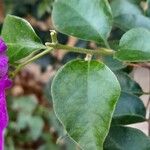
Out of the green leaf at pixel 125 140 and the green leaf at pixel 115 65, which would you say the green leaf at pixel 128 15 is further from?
the green leaf at pixel 125 140

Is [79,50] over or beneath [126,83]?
over

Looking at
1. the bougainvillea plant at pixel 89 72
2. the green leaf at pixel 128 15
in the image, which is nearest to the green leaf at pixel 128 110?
the bougainvillea plant at pixel 89 72

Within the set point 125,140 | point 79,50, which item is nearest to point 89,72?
point 79,50

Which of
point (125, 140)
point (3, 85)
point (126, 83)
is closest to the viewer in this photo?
point (3, 85)

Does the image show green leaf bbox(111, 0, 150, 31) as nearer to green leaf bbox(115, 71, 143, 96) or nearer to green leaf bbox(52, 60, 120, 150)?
green leaf bbox(115, 71, 143, 96)

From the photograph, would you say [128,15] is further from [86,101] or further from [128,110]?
[86,101]

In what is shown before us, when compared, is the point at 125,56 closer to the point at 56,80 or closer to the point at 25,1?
the point at 56,80
